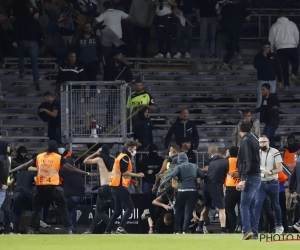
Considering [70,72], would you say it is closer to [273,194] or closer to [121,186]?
[121,186]

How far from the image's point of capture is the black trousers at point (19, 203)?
2908 centimetres

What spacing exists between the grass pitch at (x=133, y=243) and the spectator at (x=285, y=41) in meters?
10.2

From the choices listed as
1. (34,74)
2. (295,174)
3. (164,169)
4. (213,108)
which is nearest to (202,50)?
(213,108)

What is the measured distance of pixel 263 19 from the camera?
39.8 m

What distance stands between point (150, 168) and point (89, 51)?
4437mm

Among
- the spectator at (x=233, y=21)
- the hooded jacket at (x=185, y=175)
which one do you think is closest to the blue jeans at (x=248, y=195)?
the hooded jacket at (x=185, y=175)

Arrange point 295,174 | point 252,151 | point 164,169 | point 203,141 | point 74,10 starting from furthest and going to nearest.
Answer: point 74,10
point 203,141
point 164,169
point 295,174
point 252,151

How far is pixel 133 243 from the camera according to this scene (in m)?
23.8

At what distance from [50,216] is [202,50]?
27.4ft

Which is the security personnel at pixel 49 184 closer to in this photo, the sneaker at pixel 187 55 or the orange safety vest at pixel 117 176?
the orange safety vest at pixel 117 176

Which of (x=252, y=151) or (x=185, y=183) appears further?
(x=185, y=183)

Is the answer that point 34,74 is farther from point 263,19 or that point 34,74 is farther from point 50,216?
point 263,19

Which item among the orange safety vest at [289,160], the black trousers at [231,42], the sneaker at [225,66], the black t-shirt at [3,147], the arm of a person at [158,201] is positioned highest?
the black trousers at [231,42]

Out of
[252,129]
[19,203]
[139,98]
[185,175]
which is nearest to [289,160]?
[252,129]
